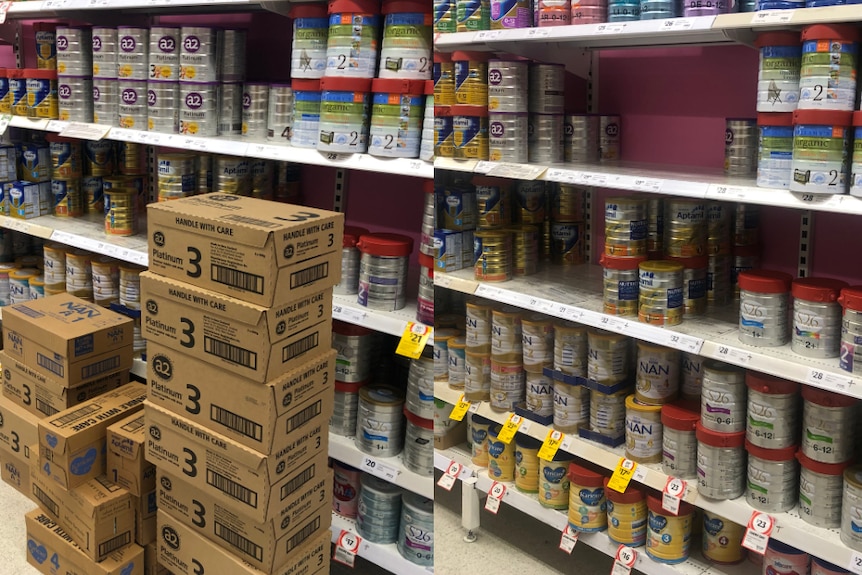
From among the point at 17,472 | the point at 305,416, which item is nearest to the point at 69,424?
the point at 17,472

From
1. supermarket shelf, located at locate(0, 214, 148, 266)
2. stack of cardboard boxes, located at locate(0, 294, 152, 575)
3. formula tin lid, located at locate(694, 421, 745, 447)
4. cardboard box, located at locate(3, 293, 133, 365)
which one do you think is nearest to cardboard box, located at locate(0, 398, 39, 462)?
stack of cardboard boxes, located at locate(0, 294, 152, 575)

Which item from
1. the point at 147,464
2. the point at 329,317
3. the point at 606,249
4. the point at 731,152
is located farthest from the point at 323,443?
the point at 731,152

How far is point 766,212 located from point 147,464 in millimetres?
1857

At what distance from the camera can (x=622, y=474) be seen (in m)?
2.24

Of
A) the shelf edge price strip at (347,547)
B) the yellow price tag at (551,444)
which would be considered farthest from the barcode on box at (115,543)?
the yellow price tag at (551,444)

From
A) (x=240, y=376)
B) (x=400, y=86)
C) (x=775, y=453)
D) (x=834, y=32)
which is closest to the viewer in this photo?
(x=834, y=32)

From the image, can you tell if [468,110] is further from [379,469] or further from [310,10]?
[379,469]

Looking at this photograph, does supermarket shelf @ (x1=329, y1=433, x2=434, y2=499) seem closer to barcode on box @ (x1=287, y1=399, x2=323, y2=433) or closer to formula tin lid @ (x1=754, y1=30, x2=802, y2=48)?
barcode on box @ (x1=287, y1=399, x2=323, y2=433)

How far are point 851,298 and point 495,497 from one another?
1.30 meters

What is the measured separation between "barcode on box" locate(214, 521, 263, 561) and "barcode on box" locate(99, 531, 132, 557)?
47 centimetres

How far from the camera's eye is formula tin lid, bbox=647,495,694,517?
2211 mm

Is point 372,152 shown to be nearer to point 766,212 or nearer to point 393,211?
point 393,211

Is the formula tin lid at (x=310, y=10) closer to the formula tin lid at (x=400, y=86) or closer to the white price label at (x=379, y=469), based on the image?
the formula tin lid at (x=400, y=86)

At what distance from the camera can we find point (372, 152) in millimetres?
2094
